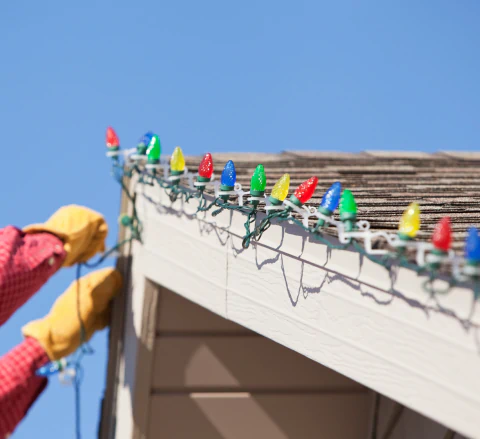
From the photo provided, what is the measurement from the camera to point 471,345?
6.36ft

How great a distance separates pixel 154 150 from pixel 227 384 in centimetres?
123

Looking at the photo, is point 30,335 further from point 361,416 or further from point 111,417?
point 361,416

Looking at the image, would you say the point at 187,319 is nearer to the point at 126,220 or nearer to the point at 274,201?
the point at 126,220

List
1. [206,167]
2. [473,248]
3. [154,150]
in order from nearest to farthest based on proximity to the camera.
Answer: [473,248] → [206,167] → [154,150]

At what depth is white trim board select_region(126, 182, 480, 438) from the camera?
6.57ft

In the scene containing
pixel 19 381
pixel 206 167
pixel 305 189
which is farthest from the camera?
pixel 19 381

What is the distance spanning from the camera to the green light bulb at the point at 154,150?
3.61 meters

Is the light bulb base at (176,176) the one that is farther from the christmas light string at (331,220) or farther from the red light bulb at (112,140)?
the red light bulb at (112,140)

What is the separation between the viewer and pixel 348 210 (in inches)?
87.2

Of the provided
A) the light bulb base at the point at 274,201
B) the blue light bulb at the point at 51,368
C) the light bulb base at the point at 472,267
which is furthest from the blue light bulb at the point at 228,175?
the blue light bulb at the point at 51,368

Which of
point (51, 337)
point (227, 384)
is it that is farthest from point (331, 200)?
point (51, 337)

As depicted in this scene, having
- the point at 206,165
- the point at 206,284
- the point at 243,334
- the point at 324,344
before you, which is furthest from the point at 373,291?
the point at 243,334

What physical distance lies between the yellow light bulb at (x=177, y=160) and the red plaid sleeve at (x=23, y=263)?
2.40 feet

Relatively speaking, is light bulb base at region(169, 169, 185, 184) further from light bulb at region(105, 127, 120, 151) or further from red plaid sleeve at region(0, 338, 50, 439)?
red plaid sleeve at region(0, 338, 50, 439)
